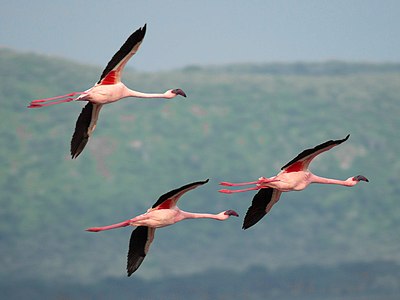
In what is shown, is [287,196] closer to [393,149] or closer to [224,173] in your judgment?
[224,173]

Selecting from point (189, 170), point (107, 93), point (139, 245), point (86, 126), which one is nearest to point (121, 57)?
point (107, 93)

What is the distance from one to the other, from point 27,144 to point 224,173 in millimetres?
22775

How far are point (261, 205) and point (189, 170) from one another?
394ft

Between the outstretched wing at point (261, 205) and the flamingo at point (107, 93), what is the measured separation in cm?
353

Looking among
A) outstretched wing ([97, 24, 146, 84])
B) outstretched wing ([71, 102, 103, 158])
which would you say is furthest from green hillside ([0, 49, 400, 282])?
outstretched wing ([97, 24, 146, 84])

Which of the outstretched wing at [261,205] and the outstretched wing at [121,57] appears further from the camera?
the outstretched wing at [261,205]

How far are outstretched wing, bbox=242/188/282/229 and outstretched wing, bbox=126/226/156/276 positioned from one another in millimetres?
2440

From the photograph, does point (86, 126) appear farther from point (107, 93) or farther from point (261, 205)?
point (261, 205)

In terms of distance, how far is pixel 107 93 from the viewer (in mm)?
31094

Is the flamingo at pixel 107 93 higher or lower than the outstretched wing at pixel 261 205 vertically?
higher

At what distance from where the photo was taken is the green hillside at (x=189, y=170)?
131625 mm

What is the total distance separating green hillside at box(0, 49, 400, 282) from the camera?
132m

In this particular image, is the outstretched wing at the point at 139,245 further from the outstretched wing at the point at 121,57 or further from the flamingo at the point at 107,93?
the outstretched wing at the point at 121,57

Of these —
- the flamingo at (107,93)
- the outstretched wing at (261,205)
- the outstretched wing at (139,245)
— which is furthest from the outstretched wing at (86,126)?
the outstretched wing at (261,205)
